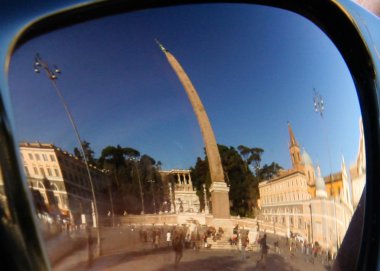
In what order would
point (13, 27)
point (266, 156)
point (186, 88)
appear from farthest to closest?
point (266, 156) → point (186, 88) → point (13, 27)

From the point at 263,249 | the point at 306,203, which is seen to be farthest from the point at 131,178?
the point at 306,203

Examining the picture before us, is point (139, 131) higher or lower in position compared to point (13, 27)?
lower

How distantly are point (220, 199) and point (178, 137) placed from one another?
16 centimetres

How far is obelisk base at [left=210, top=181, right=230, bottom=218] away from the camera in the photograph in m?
1.29

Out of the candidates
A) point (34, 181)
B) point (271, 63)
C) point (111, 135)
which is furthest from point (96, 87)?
point (271, 63)

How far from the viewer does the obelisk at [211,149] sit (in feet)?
4.05

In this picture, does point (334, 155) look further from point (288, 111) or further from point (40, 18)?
→ point (40, 18)

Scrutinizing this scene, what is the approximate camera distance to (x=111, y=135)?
1.18 metres

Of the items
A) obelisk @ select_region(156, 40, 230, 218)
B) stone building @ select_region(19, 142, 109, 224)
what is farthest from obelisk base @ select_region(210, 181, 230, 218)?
stone building @ select_region(19, 142, 109, 224)

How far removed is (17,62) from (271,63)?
530 mm

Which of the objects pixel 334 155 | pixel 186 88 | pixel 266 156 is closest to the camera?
pixel 186 88

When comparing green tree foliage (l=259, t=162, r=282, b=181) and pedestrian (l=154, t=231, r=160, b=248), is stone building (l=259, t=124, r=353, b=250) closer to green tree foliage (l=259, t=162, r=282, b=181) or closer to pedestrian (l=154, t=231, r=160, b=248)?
green tree foliage (l=259, t=162, r=282, b=181)

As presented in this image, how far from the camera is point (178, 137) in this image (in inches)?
Result: 48.5

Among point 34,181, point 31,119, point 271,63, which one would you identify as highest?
point 271,63
